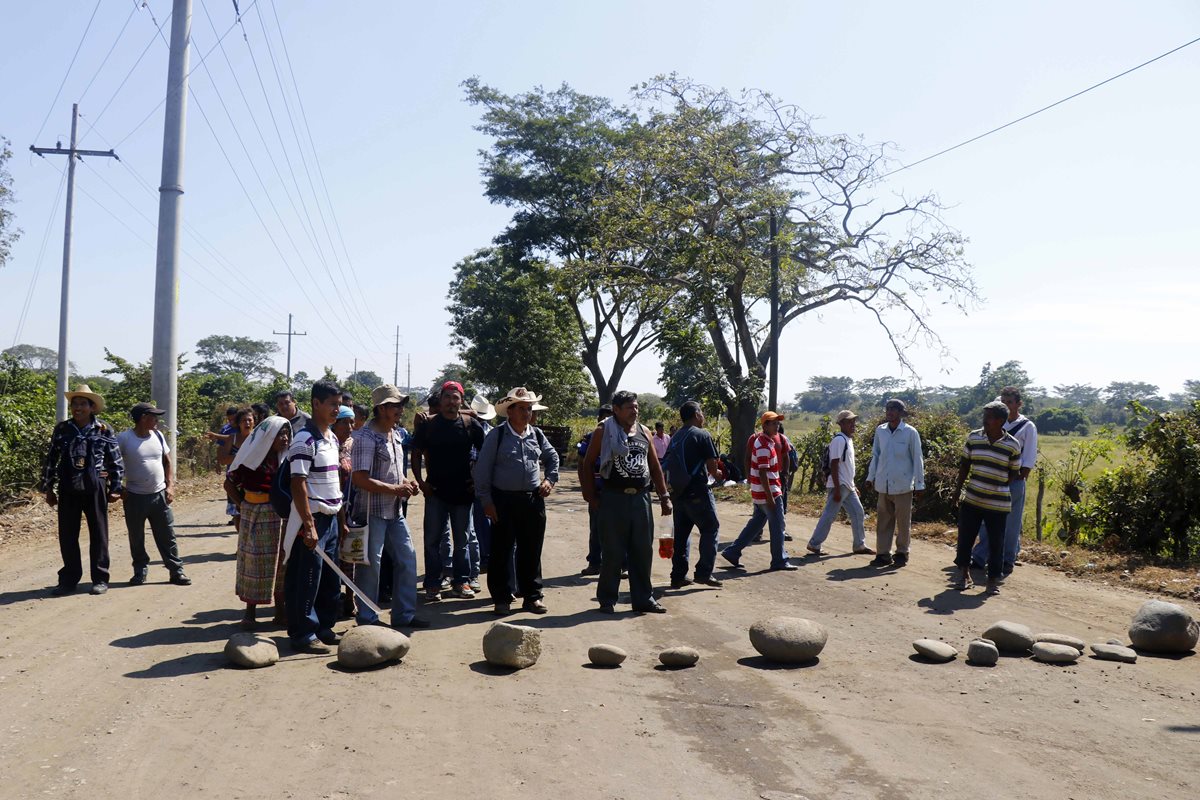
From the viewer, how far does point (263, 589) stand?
7660 millimetres

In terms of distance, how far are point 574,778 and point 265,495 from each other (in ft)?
12.6

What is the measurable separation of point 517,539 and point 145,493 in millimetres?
3805

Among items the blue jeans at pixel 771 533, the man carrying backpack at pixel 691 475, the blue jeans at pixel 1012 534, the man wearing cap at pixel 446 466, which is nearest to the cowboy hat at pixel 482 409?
the man wearing cap at pixel 446 466

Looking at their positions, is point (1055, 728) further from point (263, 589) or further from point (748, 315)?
point (748, 315)

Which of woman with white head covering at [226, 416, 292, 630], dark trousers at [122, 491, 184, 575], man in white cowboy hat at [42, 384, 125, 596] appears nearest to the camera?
woman with white head covering at [226, 416, 292, 630]

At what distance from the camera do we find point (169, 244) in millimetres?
18281

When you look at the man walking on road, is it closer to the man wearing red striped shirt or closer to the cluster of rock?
the man wearing red striped shirt

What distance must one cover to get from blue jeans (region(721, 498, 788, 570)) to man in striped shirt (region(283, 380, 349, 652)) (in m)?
5.35

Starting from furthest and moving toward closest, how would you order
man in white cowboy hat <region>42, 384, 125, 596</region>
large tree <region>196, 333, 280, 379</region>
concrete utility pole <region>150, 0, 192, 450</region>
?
large tree <region>196, 333, 280, 379</region>
concrete utility pole <region>150, 0, 192, 450</region>
man in white cowboy hat <region>42, 384, 125, 596</region>

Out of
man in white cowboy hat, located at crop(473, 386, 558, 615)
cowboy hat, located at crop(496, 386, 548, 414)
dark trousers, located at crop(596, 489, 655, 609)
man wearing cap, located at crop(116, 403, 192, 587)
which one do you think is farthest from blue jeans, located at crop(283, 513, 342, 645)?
man wearing cap, located at crop(116, 403, 192, 587)

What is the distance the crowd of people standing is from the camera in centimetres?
722

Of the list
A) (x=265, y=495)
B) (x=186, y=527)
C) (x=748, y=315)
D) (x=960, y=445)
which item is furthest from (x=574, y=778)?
(x=748, y=315)

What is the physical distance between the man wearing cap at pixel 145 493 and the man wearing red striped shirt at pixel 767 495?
19.4 feet

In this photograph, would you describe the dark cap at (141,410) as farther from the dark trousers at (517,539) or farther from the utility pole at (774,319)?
the utility pole at (774,319)
